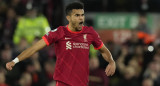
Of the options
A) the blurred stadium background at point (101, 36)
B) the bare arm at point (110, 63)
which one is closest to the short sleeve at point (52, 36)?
the bare arm at point (110, 63)

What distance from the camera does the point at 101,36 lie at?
14.5 metres

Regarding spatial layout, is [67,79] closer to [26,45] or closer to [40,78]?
[40,78]

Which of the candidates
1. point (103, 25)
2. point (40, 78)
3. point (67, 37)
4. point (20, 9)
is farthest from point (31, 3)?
point (67, 37)

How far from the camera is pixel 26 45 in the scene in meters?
13.2

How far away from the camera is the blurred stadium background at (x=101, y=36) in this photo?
464 inches

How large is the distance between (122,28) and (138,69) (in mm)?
2053

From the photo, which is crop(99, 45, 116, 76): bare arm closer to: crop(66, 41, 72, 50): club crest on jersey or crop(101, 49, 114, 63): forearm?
crop(101, 49, 114, 63): forearm

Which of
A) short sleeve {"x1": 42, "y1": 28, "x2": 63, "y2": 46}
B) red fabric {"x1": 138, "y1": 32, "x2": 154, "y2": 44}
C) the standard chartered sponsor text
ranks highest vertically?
short sleeve {"x1": 42, "y1": 28, "x2": 63, "y2": 46}

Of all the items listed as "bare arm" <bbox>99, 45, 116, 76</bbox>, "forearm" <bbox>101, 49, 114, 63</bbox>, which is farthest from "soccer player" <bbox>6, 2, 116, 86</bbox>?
"forearm" <bbox>101, 49, 114, 63</bbox>

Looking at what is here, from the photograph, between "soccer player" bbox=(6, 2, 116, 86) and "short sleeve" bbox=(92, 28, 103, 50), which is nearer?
"soccer player" bbox=(6, 2, 116, 86)

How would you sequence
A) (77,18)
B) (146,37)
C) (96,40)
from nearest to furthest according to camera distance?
(77,18)
(96,40)
(146,37)

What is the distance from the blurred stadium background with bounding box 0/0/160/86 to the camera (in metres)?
11.8

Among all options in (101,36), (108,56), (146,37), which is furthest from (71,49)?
(146,37)

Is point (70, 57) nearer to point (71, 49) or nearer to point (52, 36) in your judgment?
point (71, 49)
